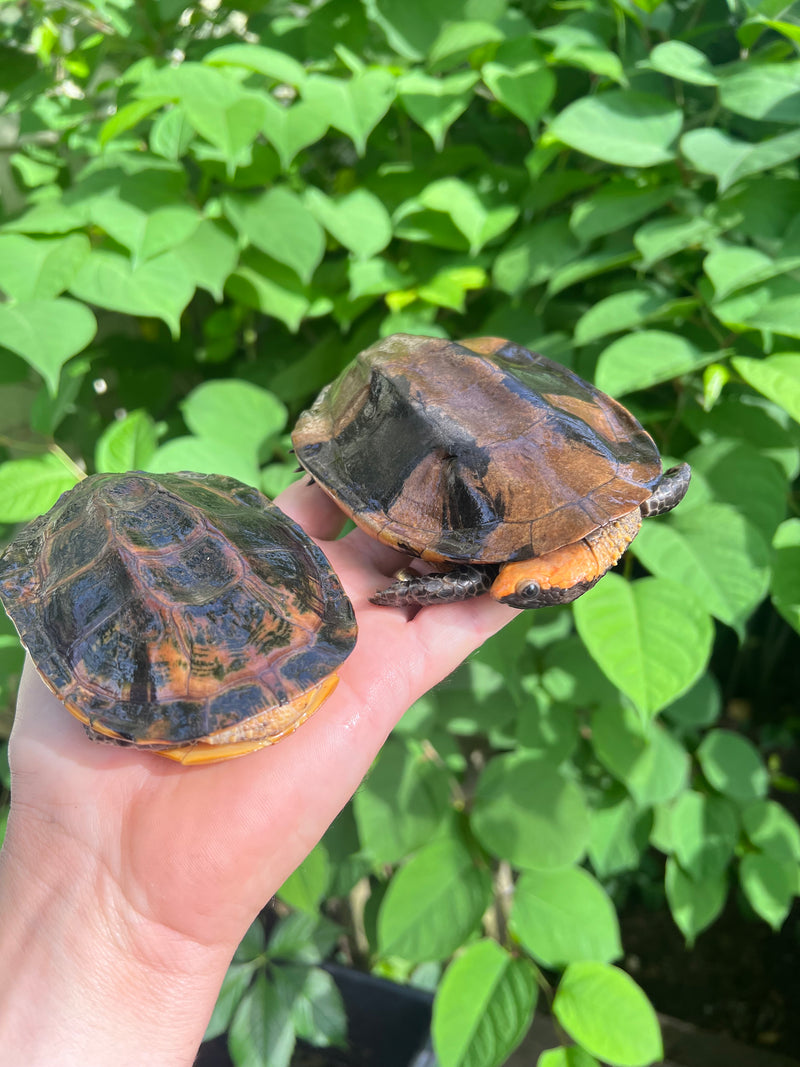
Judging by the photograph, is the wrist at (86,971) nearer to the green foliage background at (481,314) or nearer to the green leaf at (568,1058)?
the green foliage background at (481,314)

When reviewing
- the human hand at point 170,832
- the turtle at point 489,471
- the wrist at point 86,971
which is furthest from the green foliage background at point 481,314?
the wrist at point 86,971

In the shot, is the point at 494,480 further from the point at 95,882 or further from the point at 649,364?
the point at 95,882

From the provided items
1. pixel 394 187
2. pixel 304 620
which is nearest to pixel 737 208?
pixel 394 187

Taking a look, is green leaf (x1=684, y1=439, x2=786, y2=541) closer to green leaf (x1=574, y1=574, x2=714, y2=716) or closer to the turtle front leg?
green leaf (x1=574, y1=574, x2=714, y2=716)

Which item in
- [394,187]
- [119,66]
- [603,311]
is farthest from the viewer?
[119,66]

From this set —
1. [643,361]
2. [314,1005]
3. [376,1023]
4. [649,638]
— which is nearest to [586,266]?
[643,361]

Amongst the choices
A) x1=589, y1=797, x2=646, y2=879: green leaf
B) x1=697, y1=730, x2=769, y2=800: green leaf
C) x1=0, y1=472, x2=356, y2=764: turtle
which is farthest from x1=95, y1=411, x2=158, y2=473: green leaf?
x1=697, y1=730, x2=769, y2=800: green leaf
